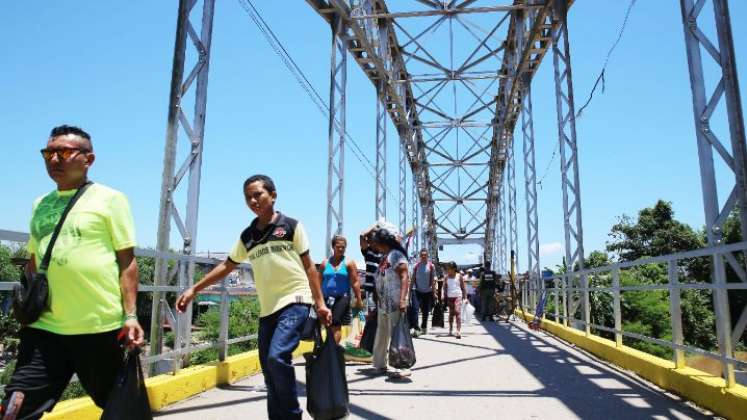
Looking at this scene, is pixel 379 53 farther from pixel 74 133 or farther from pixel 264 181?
pixel 74 133

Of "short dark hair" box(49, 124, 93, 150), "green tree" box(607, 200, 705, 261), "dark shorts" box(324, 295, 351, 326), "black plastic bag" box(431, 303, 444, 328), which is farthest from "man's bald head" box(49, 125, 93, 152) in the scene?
"green tree" box(607, 200, 705, 261)

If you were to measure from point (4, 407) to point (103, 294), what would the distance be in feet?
1.77

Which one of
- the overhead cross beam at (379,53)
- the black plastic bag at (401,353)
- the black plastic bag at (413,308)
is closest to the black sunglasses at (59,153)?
the black plastic bag at (401,353)

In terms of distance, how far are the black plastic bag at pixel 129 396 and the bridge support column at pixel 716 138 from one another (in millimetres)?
3901

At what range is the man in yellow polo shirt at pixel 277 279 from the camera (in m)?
3.18

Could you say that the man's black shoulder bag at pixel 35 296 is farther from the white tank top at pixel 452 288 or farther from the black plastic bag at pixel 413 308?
the white tank top at pixel 452 288

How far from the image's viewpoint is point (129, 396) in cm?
233

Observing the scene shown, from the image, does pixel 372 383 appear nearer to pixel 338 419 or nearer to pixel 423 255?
pixel 338 419

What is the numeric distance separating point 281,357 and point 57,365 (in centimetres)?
111

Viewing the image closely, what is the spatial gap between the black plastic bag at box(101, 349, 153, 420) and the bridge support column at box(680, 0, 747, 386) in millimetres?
3901

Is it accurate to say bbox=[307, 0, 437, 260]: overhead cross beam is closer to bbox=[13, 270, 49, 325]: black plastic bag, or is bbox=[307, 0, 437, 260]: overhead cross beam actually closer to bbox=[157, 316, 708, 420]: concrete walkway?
bbox=[157, 316, 708, 420]: concrete walkway

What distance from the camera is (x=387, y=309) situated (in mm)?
6246

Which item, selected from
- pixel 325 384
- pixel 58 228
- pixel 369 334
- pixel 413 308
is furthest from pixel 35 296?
pixel 413 308

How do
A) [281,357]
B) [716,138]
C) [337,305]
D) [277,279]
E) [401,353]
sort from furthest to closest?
[337,305]
[401,353]
[716,138]
[277,279]
[281,357]
